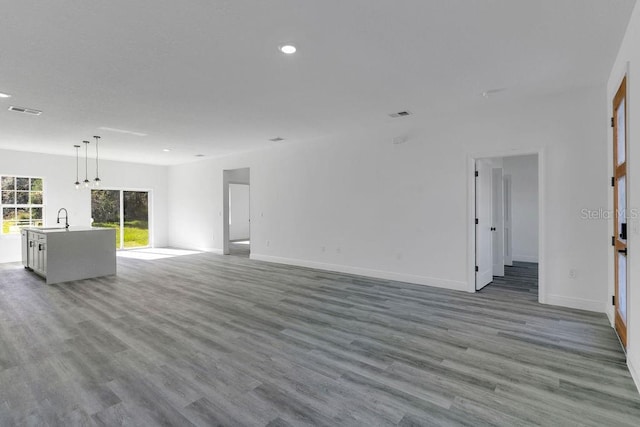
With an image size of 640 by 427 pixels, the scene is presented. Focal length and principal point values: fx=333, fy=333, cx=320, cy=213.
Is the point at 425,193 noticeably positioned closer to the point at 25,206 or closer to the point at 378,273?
the point at 378,273

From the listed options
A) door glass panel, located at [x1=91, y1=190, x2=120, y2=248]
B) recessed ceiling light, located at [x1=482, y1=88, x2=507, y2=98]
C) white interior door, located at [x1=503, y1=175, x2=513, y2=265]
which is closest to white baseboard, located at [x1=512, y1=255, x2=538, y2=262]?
white interior door, located at [x1=503, y1=175, x2=513, y2=265]


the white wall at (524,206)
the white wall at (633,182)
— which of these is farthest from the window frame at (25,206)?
the white wall at (524,206)

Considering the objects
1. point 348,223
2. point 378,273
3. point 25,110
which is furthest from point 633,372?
point 25,110

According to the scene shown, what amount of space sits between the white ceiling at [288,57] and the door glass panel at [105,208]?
4705 millimetres

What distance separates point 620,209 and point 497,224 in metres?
2.97

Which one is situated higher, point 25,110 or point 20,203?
point 25,110

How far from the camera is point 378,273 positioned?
5.88 m

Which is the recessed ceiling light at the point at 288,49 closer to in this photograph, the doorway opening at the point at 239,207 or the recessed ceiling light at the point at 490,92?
the recessed ceiling light at the point at 490,92

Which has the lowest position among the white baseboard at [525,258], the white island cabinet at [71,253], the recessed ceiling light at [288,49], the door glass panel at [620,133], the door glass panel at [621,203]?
the white baseboard at [525,258]

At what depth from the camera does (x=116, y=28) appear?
2.62 meters

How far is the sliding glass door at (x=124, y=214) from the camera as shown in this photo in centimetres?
970

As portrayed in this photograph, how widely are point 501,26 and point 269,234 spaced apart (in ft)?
20.0

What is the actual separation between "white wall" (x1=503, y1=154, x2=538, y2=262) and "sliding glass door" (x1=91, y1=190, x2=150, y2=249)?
34.4 feet

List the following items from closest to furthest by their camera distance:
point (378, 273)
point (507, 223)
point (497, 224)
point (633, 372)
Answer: point (633, 372) → point (378, 273) → point (497, 224) → point (507, 223)
